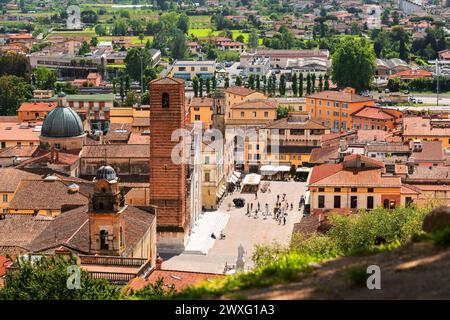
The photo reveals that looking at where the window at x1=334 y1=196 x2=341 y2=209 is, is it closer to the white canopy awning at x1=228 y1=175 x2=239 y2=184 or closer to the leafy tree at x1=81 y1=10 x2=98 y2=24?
the white canopy awning at x1=228 y1=175 x2=239 y2=184

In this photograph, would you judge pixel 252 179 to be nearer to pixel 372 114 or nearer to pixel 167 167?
pixel 167 167

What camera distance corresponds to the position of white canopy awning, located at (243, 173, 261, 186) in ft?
173

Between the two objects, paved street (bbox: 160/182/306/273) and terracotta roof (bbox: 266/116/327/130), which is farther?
terracotta roof (bbox: 266/116/327/130)

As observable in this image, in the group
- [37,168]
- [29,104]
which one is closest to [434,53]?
[29,104]

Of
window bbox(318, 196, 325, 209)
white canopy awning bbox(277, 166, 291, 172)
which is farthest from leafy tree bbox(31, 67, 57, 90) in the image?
window bbox(318, 196, 325, 209)

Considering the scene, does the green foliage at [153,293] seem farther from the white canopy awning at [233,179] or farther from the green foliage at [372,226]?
the white canopy awning at [233,179]

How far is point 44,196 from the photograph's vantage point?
135ft

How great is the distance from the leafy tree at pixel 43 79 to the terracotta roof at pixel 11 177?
142 feet

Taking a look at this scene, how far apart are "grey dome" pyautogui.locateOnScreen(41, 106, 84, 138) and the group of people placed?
30.2 ft

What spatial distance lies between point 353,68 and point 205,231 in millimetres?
50906

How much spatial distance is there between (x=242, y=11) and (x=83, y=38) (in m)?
55.6

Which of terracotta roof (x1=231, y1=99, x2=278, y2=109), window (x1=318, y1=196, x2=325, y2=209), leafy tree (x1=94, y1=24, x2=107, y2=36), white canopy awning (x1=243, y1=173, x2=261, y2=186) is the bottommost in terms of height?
white canopy awning (x1=243, y1=173, x2=261, y2=186)
